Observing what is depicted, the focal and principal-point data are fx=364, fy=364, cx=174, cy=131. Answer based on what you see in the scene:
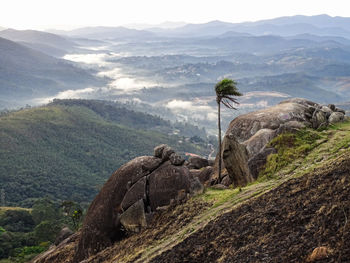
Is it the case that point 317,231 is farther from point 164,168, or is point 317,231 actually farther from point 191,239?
point 164,168

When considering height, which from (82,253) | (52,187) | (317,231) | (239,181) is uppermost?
(317,231)

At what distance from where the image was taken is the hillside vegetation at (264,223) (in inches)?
518

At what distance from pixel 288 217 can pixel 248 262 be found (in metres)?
2.90

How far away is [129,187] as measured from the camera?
2617 centimetres

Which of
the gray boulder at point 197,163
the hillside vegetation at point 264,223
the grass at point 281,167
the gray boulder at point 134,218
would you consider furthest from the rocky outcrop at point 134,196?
the gray boulder at point 197,163

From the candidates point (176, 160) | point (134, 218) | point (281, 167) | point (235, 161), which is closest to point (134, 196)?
point (134, 218)

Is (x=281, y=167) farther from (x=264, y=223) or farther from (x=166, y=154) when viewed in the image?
(x=264, y=223)

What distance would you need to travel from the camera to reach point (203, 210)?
835 inches

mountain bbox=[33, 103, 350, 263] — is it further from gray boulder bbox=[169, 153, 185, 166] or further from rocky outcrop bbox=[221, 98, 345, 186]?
gray boulder bbox=[169, 153, 185, 166]

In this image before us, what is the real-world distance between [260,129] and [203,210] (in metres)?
21.2

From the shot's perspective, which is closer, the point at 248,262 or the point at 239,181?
the point at 248,262

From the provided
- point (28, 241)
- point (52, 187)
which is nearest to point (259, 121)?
Result: point (28, 241)

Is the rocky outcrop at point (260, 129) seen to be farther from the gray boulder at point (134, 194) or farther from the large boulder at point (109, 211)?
the gray boulder at point (134, 194)

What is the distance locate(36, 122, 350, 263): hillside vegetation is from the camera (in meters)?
13.2
